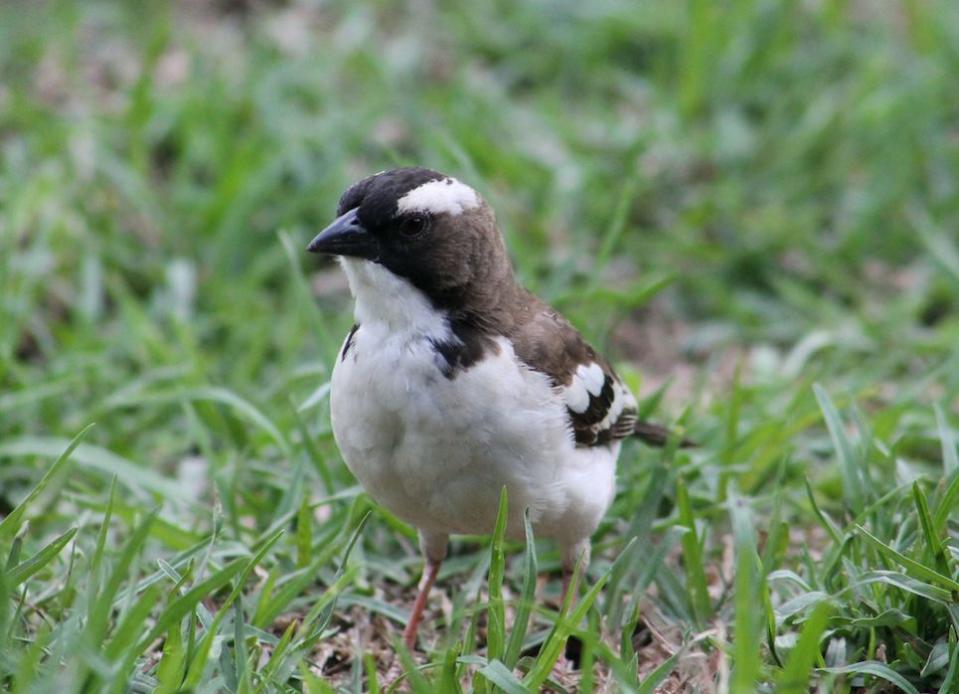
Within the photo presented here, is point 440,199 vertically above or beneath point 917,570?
above

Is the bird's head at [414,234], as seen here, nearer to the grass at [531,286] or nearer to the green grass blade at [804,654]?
the grass at [531,286]

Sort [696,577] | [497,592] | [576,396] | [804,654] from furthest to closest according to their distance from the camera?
[696,577]
[576,396]
[497,592]
[804,654]

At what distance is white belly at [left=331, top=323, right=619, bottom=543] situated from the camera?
3.84 m

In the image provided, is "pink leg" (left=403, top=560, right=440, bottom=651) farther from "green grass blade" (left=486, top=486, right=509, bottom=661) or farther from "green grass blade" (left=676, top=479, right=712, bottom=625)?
"green grass blade" (left=676, top=479, right=712, bottom=625)

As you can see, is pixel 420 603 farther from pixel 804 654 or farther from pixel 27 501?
pixel 804 654

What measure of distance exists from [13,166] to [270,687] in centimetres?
396

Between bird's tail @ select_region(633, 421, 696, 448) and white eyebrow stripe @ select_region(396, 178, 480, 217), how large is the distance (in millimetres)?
1259

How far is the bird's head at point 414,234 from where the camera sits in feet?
13.0

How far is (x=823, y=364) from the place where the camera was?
20.6ft

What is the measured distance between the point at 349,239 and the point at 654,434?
5.31 ft

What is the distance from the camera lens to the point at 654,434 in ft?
16.4

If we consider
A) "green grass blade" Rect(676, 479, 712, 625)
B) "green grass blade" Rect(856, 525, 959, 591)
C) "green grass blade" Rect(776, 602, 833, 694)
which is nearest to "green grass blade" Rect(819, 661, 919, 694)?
"green grass blade" Rect(856, 525, 959, 591)

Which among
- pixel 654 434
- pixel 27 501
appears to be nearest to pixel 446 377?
pixel 27 501

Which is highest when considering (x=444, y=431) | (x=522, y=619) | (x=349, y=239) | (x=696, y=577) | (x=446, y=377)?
(x=349, y=239)
